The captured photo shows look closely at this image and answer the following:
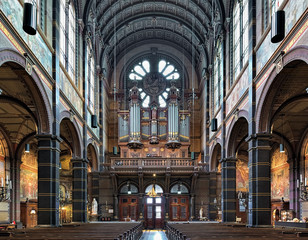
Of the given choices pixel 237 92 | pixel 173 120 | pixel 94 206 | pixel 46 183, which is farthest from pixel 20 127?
pixel 173 120

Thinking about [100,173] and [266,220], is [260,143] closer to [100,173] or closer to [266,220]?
[266,220]

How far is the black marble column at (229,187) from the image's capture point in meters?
24.6

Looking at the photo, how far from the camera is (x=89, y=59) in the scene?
2933 centimetres

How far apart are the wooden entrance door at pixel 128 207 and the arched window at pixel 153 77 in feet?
29.9

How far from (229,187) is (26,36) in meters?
15.1

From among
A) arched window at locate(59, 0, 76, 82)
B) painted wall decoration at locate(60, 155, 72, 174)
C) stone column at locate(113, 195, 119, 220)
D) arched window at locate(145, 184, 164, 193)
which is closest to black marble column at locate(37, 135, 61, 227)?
arched window at locate(59, 0, 76, 82)

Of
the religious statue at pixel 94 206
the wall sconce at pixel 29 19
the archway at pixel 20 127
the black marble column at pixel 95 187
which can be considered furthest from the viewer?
the black marble column at pixel 95 187

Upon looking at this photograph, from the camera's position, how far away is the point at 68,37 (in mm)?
22406

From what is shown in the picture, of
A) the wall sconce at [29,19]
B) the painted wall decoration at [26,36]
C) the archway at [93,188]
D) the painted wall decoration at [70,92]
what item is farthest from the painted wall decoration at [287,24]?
the archway at [93,188]

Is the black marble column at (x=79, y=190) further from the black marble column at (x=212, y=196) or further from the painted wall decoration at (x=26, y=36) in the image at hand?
the black marble column at (x=212, y=196)

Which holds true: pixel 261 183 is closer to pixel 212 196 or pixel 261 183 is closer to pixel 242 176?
pixel 212 196

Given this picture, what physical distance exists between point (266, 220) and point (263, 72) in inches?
241

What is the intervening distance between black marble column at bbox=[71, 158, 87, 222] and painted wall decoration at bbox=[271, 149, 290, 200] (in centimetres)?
1303

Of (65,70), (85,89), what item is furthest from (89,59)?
(65,70)
